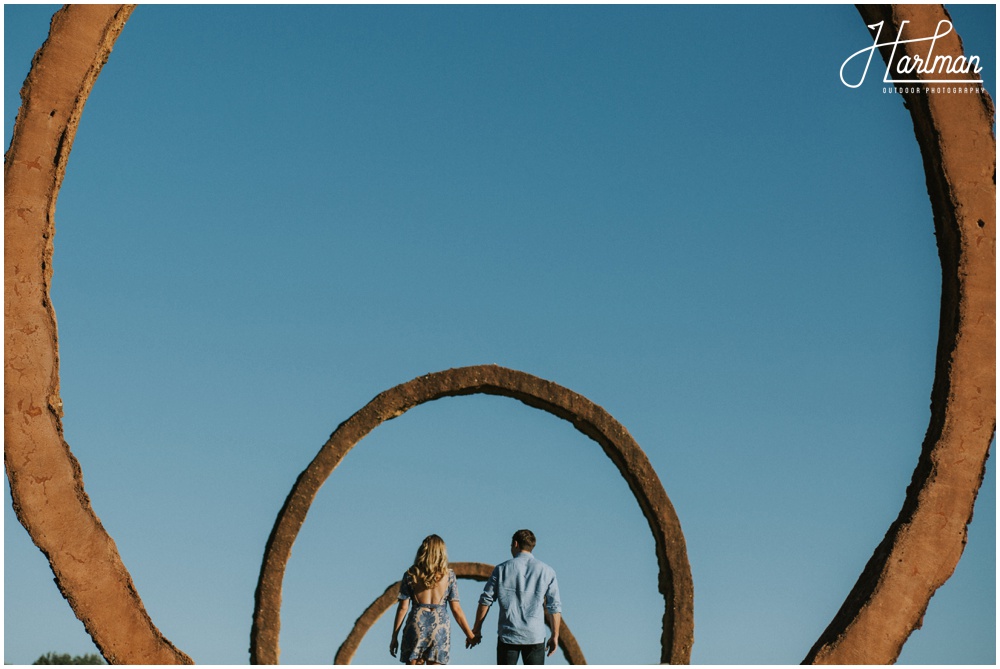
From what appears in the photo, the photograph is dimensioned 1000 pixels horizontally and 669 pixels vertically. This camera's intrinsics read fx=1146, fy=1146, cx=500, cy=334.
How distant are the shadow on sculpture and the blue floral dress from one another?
5.28 feet

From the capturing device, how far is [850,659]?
8031 millimetres

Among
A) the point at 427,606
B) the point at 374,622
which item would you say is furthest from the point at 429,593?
the point at 374,622

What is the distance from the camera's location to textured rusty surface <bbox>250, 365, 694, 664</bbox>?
9422 millimetres

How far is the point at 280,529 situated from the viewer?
947 cm

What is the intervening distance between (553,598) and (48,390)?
3720mm

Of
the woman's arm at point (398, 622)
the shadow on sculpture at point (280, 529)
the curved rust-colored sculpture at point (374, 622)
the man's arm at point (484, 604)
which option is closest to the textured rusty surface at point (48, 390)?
the shadow on sculpture at point (280, 529)

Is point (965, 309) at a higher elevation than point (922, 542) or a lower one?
higher

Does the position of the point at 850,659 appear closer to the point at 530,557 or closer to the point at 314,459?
the point at 530,557

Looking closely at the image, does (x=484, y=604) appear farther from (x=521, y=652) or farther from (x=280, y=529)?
(x=280, y=529)

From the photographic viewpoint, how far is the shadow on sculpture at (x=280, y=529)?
24.8 feet

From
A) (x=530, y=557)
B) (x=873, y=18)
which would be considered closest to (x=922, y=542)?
(x=530, y=557)

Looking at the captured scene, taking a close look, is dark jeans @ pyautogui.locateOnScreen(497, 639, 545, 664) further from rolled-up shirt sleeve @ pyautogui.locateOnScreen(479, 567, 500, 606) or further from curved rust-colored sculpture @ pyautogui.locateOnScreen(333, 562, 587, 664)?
curved rust-colored sculpture @ pyautogui.locateOnScreen(333, 562, 587, 664)

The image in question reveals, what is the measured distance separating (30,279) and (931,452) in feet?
21.2

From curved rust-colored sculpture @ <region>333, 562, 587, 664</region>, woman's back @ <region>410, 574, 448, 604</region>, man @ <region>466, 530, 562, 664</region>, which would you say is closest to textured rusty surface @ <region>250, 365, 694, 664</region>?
man @ <region>466, 530, 562, 664</region>
